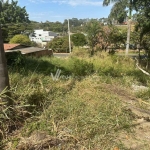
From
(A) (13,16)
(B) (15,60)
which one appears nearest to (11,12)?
(A) (13,16)

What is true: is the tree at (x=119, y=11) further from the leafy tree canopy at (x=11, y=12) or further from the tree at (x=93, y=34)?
the leafy tree canopy at (x=11, y=12)

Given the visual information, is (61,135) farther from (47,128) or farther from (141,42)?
(141,42)

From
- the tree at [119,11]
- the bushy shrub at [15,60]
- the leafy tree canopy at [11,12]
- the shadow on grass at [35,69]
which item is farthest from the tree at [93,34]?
the leafy tree canopy at [11,12]

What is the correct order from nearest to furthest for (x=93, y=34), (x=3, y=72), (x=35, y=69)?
(x=3, y=72) < (x=35, y=69) < (x=93, y=34)

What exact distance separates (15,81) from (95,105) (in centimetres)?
193

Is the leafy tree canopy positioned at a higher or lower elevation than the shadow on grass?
higher

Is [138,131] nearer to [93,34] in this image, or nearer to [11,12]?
[93,34]

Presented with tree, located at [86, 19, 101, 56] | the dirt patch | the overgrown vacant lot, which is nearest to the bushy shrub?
the overgrown vacant lot

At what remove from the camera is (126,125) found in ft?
10.6

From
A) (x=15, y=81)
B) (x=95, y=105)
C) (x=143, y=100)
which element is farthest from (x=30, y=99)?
(x=143, y=100)

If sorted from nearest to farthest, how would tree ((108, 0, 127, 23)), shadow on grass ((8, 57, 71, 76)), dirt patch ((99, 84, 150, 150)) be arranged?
dirt patch ((99, 84, 150, 150)) → shadow on grass ((8, 57, 71, 76)) → tree ((108, 0, 127, 23))

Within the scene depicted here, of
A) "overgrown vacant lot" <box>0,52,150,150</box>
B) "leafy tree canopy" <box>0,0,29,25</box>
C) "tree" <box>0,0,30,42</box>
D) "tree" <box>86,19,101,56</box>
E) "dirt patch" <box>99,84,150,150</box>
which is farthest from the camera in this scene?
"leafy tree canopy" <box>0,0,29,25</box>

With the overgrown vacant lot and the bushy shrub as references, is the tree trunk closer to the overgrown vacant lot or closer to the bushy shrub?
the overgrown vacant lot

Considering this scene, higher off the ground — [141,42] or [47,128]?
[141,42]
